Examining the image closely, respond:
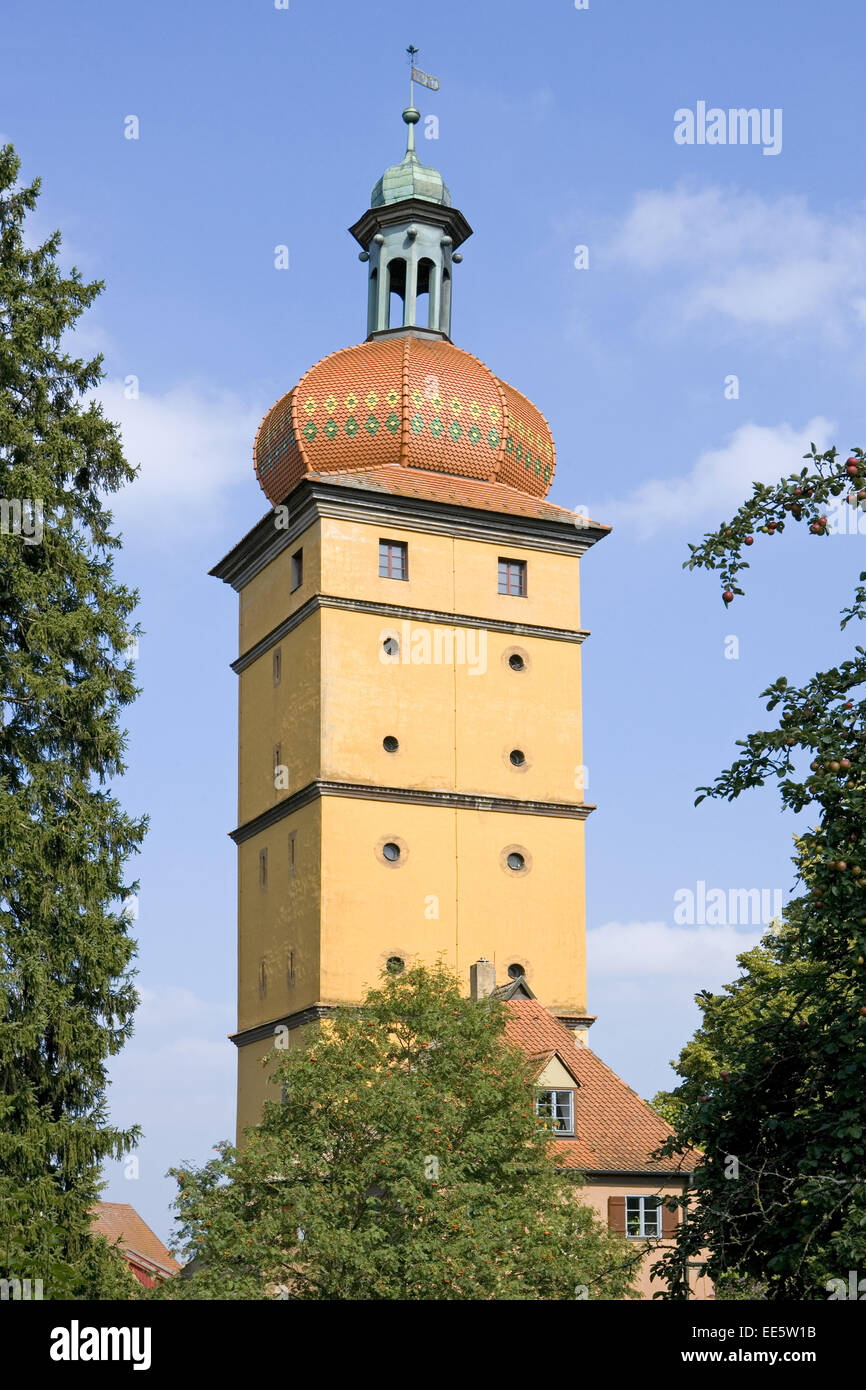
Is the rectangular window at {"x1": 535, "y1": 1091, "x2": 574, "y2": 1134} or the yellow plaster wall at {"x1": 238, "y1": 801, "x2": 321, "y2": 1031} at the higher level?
the yellow plaster wall at {"x1": 238, "y1": 801, "x2": 321, "y2": 1031}

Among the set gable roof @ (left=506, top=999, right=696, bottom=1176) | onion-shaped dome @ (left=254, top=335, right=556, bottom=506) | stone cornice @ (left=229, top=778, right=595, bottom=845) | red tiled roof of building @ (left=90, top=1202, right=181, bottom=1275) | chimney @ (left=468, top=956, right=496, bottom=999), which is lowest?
red tiled roof of building @ (left=90, top=1202, right=181, bottom=1275)

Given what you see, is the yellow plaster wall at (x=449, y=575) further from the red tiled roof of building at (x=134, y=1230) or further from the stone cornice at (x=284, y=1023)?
the red tiled roof of building at (x=134, y=1230)

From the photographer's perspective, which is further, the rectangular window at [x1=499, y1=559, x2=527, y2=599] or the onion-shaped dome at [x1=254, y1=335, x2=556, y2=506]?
the onion-shaped dome at [x1=254, y1=335, x2=556, y2=506]

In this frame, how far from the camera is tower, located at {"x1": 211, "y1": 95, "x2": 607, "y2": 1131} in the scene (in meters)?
42.9

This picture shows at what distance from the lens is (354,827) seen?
42.8 m

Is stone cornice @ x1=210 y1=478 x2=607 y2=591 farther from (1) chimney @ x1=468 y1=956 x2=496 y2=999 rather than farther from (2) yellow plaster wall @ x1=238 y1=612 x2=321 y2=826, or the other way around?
(1) chimney @ x1=468 y1=956 x2=496 y2=999

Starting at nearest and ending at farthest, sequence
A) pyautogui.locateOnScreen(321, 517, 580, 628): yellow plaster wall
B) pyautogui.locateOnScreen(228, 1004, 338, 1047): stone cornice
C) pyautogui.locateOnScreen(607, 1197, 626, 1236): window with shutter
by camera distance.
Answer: pyautogui.locateOnScreen(607, 1197, 626, 1236): window with shutter
pyautogui.locateOnScreen(228, 1004, 338, 1047): stone cornice
pyautogui.locateOnScreen(321, 517, 580, 628): yellow plaster wall

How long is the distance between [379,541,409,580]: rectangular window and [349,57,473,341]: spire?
8.51 metres

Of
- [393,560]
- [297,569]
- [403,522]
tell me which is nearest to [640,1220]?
[393,560]

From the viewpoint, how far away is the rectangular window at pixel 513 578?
46719 mm

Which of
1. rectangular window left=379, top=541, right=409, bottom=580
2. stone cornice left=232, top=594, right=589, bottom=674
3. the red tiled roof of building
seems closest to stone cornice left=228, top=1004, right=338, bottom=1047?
stone cornice left=232, top=594, right=589, bottom=674

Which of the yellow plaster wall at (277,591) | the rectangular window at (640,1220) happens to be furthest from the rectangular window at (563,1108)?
the yellow plaster wall at (277,591)

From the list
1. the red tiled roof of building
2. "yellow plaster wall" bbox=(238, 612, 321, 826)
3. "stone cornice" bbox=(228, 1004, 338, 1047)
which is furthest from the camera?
the red tiled roof of building
